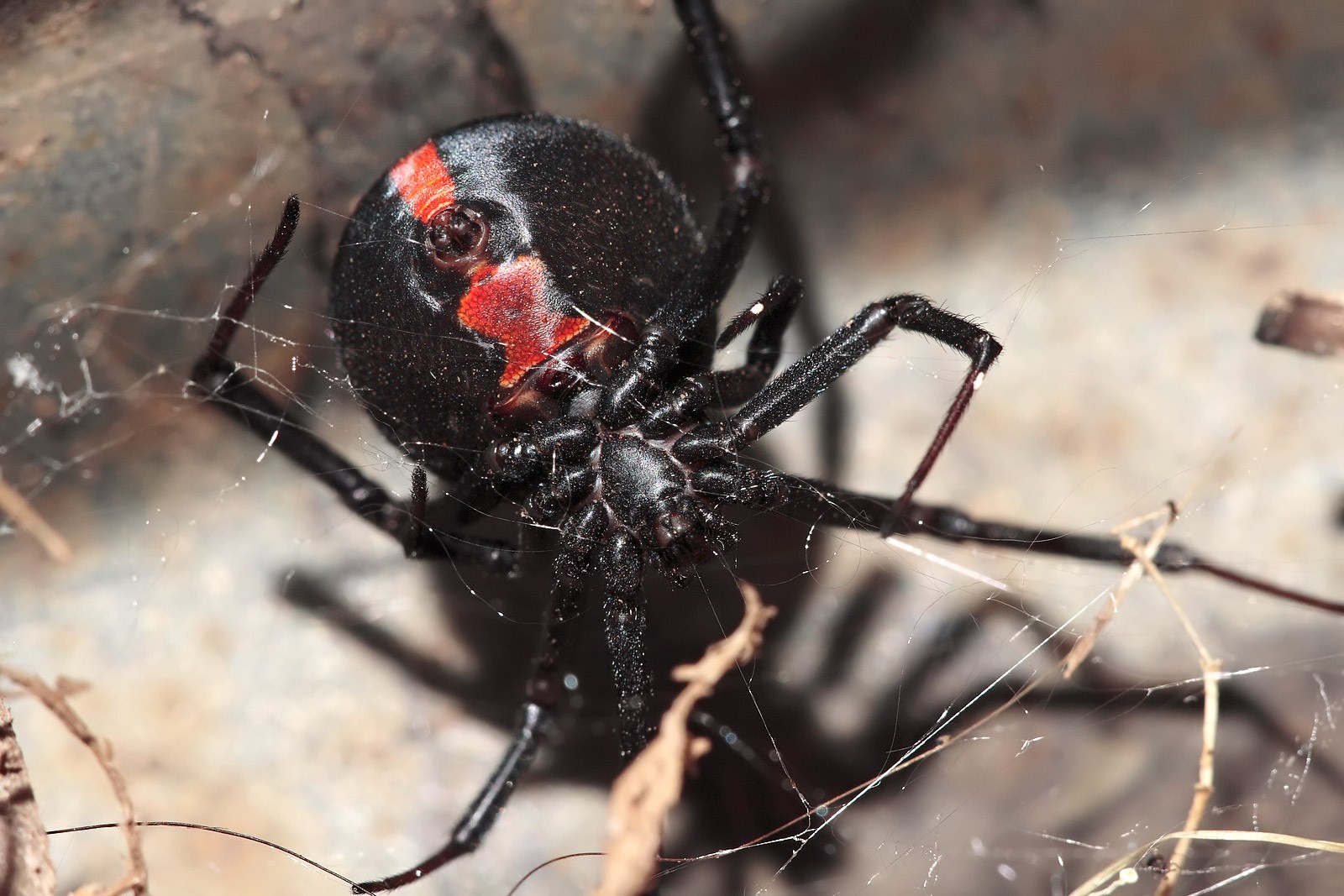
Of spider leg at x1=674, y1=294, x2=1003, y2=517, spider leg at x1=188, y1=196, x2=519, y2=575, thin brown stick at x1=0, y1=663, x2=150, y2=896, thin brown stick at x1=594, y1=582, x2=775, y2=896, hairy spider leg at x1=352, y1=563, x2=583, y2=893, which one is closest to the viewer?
thin brown stick at x1=594, y1=582, x2=775, y2=896

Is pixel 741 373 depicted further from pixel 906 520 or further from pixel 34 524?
pixel 34 524

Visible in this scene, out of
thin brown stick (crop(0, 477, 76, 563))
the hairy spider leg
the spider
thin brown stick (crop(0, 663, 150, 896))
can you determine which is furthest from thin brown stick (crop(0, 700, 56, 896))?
thin brown stick (crop(0, 477, 76, 563))

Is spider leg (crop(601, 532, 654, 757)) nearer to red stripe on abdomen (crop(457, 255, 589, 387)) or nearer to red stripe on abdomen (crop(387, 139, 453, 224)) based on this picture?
red stripe on abdomen (crop(457, 255, 589, 387))

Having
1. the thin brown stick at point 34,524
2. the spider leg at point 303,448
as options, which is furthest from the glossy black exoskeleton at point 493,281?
the thin brown stick at point 34,524

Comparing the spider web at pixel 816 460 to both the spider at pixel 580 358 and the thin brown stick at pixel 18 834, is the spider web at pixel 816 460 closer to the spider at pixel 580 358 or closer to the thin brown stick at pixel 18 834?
the spider at pixel 580 358

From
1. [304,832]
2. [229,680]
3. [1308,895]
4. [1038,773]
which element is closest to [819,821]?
[1038,773]
